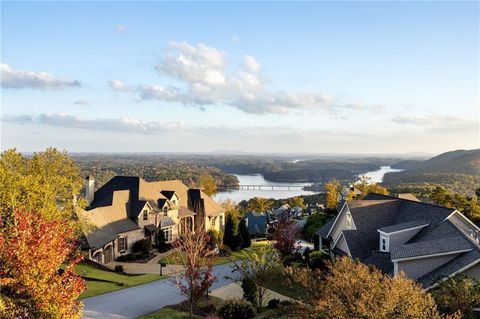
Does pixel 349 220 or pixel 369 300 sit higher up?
pixel 369 300

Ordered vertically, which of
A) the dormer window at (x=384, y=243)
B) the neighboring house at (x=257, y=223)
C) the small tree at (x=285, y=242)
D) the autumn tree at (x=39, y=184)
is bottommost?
the neighboring house at (x=257, y=223)

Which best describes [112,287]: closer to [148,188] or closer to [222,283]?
[222,283]

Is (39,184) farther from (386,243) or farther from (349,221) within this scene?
(386,243)

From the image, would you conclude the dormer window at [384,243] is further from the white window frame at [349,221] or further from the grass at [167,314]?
the grass at [167,314]

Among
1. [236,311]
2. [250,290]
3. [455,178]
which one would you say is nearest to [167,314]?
[236,311]

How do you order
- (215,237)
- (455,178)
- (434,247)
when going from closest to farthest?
(434,247) < (215,237) < (455,178)

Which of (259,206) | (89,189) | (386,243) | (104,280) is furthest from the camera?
(259,206)

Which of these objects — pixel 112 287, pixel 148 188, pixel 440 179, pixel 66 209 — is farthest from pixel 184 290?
pixel 440 179

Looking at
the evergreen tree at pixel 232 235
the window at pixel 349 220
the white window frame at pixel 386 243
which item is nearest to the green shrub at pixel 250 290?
the white window frame at pixel 386 243
